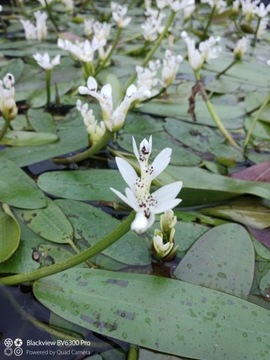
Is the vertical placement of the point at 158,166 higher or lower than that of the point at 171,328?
higher

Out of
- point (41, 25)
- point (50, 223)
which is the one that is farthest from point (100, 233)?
point (41, 25)

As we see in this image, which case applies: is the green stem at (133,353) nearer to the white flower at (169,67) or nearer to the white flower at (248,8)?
the white flower at (169,67)

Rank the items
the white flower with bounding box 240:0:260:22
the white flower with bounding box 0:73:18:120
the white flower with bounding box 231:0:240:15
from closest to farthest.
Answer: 1. the white flower with bounding box 0:73:18:120
2. the white flower with bounding box 240:0:260:22
3. the white flower with bounding box 231:0:240:15

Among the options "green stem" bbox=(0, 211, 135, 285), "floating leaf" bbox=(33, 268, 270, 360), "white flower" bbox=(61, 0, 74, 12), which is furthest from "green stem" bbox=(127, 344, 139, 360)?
"white flower" bbox=(61, 0, 74, 12)

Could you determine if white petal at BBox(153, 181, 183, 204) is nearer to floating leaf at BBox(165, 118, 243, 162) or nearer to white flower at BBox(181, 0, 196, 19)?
floating leaf at BBox(165, 118, 243, 162)

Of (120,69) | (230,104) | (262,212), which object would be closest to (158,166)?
(262,212)

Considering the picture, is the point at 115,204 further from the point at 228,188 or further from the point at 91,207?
the point at 228,188

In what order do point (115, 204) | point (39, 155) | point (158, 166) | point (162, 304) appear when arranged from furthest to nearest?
point (39, 155) < point (115, 204) < point (162, 304) < point (158, 166)
